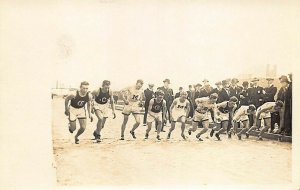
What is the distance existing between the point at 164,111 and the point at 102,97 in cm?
24

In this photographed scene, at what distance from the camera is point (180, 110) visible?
1.35m

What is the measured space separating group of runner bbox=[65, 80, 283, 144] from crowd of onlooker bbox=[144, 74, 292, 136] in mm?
15

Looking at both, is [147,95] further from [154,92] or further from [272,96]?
[272,96]

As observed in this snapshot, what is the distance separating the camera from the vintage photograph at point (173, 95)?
130 centimetres

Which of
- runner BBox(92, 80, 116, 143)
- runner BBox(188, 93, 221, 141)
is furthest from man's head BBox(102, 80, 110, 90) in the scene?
runner BBox(188, 93, 221, 141)

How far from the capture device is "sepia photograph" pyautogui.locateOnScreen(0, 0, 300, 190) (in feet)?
4.23

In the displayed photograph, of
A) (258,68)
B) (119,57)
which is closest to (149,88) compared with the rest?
(119,57)

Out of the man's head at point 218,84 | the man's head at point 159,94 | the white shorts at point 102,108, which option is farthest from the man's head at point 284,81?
the white shorts at point 102,108

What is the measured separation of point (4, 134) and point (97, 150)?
13.5 inches

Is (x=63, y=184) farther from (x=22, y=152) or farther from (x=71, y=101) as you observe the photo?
(x=71, y=101)

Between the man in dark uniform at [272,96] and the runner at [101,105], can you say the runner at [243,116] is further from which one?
the runner at [101,105]

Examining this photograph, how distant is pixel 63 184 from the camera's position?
4.35ft

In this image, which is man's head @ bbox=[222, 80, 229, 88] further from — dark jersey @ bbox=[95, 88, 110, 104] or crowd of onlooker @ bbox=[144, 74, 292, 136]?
dark jersey @ bbox=[95, 88, 110, 104]

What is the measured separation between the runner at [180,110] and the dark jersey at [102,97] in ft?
0.82
